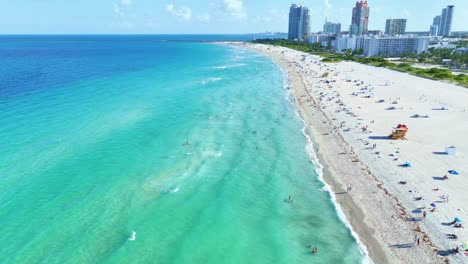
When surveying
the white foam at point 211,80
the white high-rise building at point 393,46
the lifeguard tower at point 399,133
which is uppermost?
the white high-rise building at point 393,46

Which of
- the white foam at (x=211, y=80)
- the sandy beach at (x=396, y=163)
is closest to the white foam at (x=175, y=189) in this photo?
the sandy beach at (x=396, y=163)

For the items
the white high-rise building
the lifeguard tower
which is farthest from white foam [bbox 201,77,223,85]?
the white high-rise building

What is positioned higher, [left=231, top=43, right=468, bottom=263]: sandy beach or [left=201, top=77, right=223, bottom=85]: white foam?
[left=201, top=77, right=223, bottom=85]: white foam

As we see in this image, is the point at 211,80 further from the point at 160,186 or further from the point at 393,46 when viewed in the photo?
the point at 393,46

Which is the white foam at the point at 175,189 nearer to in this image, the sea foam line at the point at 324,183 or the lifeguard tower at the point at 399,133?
the sea foam line at the point at 324,183

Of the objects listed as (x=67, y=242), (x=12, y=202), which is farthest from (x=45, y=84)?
(x=67, y=242)

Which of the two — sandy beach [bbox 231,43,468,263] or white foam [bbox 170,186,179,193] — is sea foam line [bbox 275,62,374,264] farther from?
white foam [bbox 170,186,179,193]

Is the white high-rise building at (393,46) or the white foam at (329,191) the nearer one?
the white foam at (329,191)
